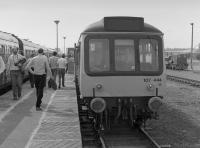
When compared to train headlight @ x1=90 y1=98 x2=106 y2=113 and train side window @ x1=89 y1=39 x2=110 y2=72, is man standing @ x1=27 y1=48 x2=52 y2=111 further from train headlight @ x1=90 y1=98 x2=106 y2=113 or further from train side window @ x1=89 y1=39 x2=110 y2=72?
train headlight @ x1=90 y1=98 x2=106 y2=113

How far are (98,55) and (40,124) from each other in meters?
2.24

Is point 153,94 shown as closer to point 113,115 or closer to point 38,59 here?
point 113,115

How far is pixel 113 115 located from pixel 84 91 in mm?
1075

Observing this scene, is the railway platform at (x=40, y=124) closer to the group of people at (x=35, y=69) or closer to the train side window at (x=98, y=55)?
the group of people at (x=35, y=69)

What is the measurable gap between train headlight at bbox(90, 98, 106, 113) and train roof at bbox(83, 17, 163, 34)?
5.62 ft

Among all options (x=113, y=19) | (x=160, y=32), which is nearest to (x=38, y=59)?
(x=113, y=19)

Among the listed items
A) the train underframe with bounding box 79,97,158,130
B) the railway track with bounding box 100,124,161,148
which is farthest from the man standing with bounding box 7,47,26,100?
the train underframe with bounding box 79,97,158,130

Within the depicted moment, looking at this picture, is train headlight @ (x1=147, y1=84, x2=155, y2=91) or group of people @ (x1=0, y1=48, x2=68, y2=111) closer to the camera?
train headlight @ (x1=147, y1=84, x2=155, y2=91)

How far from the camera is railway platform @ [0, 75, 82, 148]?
8.27 m

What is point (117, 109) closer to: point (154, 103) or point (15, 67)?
point (154, 103)

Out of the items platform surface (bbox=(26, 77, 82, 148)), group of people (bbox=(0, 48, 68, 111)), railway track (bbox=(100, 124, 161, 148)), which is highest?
group of people (bbox=(0, 48, 68, 111))

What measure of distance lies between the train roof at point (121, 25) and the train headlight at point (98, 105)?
1.71 metres

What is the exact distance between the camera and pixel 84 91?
1085 centimetres

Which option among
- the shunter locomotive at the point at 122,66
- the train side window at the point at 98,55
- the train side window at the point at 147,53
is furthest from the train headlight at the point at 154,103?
the train side window at the point at 98,55
